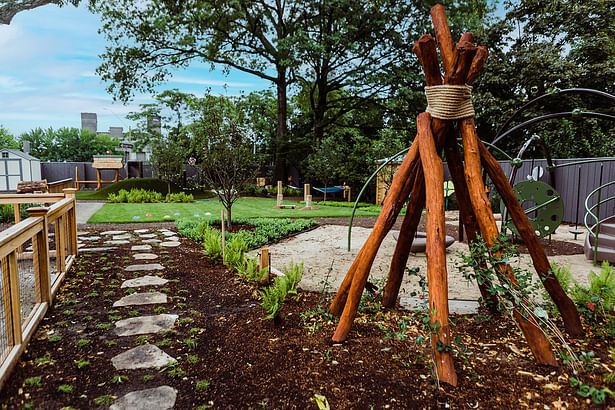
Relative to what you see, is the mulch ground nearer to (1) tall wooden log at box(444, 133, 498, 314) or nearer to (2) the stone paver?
(1) tall wooden log at box(444, 133, 498, 314)

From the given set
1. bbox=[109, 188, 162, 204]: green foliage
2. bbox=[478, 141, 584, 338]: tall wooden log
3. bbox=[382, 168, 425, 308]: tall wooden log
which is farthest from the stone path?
bbox=[109, 188, 162, 204]: green foliage

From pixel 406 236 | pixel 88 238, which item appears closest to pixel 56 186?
pixel 88 238

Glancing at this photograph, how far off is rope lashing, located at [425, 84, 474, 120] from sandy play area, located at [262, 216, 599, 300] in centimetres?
132

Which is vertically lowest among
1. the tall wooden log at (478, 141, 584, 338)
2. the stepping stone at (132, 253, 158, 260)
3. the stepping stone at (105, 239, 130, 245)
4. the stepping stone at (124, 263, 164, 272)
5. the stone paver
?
the stepping stone at (124, 263, 164, 272)

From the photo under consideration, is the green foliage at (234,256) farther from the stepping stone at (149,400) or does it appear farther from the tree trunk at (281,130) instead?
the tree trunk at (281,130)

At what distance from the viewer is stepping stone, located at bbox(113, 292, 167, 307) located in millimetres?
3213

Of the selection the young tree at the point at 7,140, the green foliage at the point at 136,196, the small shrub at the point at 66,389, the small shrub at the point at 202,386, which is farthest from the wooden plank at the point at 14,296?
the young tree at the point at 7,140

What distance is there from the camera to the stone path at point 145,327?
1.80 m

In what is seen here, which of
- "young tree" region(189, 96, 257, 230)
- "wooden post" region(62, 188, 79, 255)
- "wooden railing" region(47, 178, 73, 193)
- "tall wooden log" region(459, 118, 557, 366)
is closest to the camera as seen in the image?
"tall wooden log" region(459, 118, 557, 366)

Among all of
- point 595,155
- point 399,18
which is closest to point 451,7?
point 399,18

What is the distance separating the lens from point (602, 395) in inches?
56.1

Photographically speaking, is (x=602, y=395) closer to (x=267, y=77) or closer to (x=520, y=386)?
(x=520, y=386)

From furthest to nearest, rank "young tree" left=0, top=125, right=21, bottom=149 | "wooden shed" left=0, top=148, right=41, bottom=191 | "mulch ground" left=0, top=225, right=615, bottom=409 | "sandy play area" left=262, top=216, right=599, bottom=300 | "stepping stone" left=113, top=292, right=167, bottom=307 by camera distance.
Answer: "young tree" left=0, top=125, right=21, bottom=149, "wooden shed" left=0, top=148, right=41, bottom=191, "sandy play area" left=262, top=216, right=599, bottom=300, "stepping stone" left=113, top=292, right=167, bottom=307, "mulch ground" left=0, top=225, right=615, bottom=409

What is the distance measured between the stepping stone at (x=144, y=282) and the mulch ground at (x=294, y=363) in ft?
1.99
